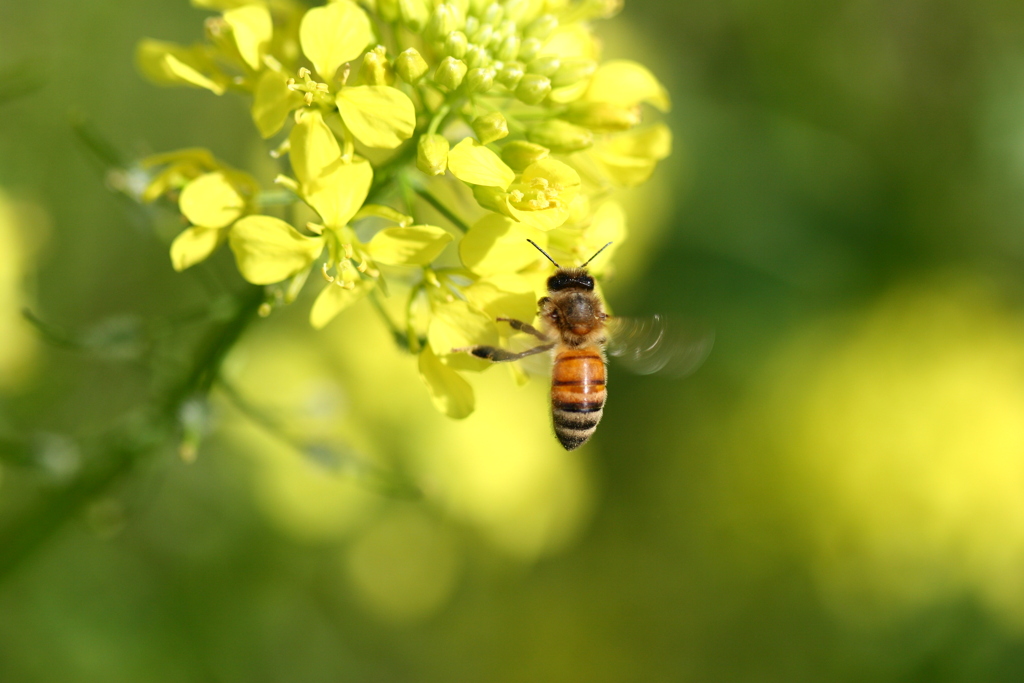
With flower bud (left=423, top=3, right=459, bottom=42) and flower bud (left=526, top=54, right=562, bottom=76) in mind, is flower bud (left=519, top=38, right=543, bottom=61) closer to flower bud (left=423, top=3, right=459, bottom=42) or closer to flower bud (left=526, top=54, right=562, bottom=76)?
flower bud (left=526, top=54, right=562, bottom=76)

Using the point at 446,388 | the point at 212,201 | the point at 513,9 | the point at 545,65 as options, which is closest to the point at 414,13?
the point at 513,9

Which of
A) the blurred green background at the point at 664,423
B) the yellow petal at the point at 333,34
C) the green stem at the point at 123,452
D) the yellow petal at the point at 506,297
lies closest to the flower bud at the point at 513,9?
the yellow petal at the point at 333,34

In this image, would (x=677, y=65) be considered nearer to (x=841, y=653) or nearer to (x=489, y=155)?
(x=841, y=653)

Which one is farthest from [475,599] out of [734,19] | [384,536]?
[734,19]

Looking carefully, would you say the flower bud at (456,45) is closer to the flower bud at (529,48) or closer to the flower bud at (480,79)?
the flower bud at (480,79)

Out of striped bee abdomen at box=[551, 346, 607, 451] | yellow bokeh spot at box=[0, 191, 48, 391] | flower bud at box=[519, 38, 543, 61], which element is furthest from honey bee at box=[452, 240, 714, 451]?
yellow bokeh spot at box=[0, 191, 48, 391]
